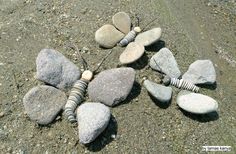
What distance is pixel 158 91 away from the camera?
2514 mm

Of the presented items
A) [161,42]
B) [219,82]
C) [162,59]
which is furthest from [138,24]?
[219,82]

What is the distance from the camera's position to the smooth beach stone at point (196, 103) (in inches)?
97.3

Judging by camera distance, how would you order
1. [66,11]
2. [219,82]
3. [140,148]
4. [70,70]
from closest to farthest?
[140,148] < [70,70] < [219,82] < [66,11]

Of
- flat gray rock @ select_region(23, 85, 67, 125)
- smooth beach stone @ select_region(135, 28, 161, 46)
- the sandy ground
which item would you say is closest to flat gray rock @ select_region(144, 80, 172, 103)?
the sandy ground

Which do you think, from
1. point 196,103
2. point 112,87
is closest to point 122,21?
point 112,87

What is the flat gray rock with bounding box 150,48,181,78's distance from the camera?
2.66 m

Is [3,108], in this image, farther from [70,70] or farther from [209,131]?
[209,131]

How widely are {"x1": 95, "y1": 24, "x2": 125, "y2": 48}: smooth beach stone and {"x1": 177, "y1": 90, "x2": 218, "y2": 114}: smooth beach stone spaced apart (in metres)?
0.57

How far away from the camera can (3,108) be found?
2539mm

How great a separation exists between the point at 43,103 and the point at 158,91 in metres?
0.65

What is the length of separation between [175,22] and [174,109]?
0.84m

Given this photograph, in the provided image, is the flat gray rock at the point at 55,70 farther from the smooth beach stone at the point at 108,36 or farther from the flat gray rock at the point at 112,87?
the smooth beach stone at the point at 108,36

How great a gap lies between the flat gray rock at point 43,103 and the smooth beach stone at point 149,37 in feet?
2.02

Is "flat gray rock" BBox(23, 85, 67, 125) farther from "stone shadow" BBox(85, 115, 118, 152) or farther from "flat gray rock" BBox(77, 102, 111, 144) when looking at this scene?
"stone shadow" BBox(85, 115, 118, 152)
